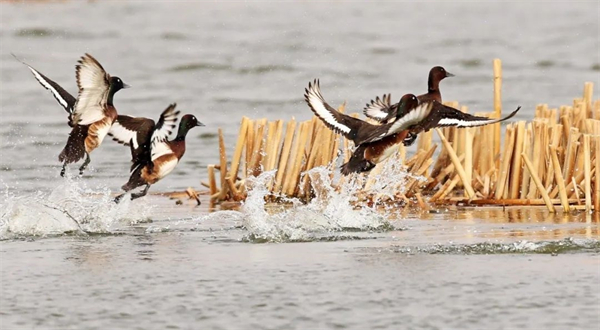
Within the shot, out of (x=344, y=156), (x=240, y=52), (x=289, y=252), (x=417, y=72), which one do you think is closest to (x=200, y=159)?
(x=344, y=156)

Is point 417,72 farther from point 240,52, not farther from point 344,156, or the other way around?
point 344,156

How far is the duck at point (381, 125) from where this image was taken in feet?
33.1

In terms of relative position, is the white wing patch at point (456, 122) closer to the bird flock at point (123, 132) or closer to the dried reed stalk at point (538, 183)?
the dried reed stalk at point (538, 183)

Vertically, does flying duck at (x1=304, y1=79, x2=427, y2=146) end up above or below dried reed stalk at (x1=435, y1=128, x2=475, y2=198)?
above

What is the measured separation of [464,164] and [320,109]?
1922 mm

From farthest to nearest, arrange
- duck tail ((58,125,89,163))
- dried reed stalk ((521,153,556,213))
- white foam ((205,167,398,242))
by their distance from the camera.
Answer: duck tail ((58,125,89,163)), dried reed stalk ((521,153,556,213)), white foam ((205,167,398,242))

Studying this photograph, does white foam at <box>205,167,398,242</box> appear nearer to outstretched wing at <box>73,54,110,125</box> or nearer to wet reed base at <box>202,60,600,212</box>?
wet reed base at <box>202,60,600,212</box>

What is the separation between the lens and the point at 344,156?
12.3 meters

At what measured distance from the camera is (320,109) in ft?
36.5

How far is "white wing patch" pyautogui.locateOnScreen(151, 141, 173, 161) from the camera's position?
11531 millimetres

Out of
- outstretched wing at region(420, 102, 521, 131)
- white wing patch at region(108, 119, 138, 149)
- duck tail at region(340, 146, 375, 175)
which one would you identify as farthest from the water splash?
outstretched wing at region(420, 102, 521, 131)

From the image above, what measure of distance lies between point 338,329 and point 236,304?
863 millimetres

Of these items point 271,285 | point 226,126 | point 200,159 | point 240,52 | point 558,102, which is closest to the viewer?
point 271,285

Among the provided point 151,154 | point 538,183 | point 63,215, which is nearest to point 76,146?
point 151,154
